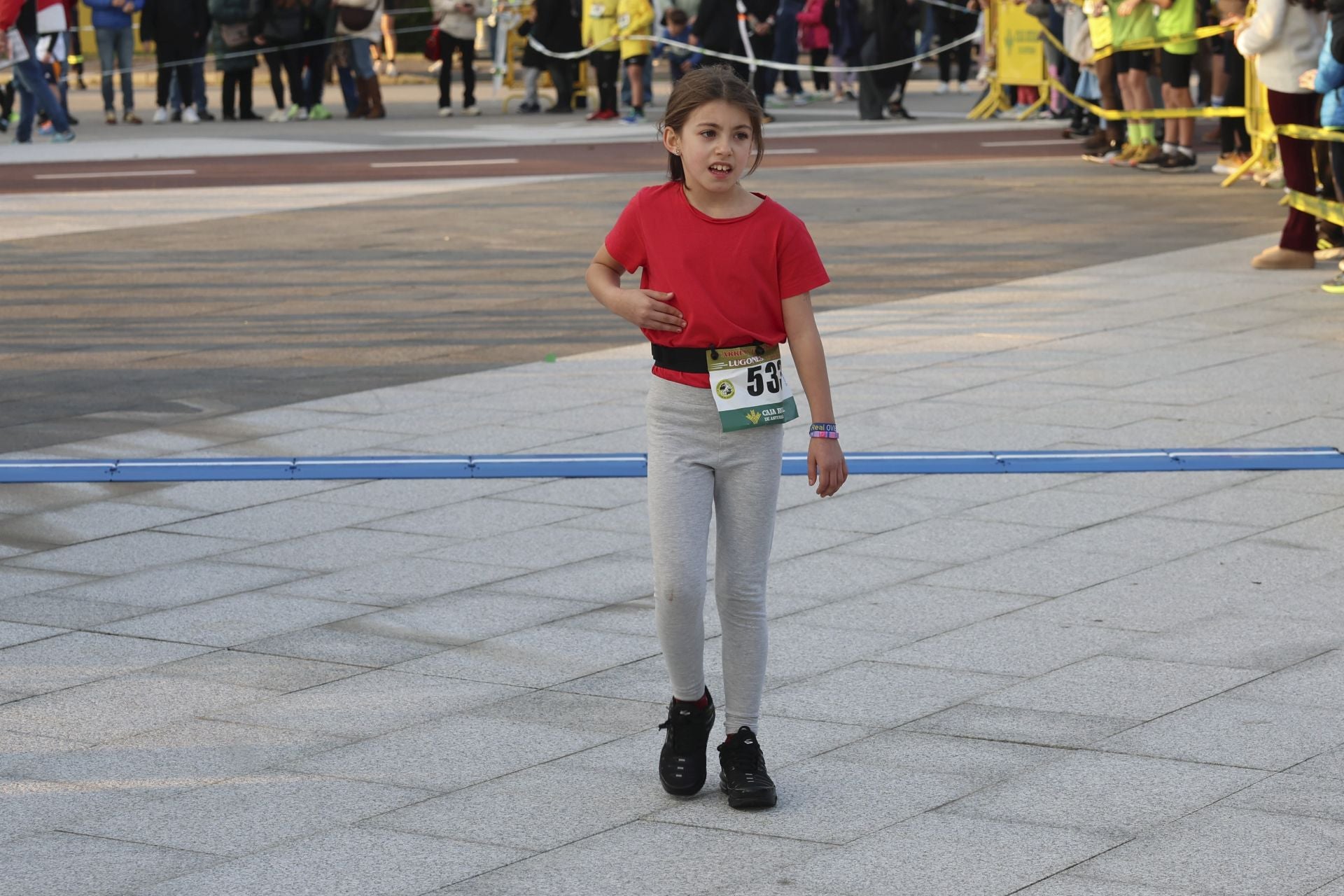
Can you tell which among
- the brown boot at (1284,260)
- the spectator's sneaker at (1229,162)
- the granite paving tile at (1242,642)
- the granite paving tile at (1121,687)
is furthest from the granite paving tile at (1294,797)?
the spectator's sneaker at (1229,162)

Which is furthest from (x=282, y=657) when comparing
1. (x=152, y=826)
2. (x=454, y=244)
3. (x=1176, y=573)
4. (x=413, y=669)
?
(x=454, y=244)

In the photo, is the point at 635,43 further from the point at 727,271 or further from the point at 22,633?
the point at 727,271

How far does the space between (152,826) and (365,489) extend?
118 inches

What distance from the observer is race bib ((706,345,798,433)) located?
3971mm

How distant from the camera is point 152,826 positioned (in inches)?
155

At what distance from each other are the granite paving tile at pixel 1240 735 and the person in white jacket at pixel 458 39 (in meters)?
20.4

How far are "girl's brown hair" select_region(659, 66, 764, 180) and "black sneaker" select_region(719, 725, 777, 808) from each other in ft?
3.71

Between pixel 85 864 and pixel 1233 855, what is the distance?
6.81 feet

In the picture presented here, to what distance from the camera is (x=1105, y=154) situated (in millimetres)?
17484

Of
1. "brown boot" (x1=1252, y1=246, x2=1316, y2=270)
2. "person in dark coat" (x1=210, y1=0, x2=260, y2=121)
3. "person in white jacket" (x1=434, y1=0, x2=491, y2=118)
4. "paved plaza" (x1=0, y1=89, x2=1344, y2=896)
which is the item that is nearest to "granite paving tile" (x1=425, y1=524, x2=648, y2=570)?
"paved plaza" (x1=0, y1=89, x2=1344, y2=896)

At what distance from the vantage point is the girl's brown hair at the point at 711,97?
156 inches

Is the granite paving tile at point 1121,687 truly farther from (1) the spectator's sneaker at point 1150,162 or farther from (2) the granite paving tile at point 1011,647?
(1) the spectator's sneaker at point 1150,162

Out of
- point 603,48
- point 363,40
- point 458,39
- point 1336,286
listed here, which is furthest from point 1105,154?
point 363,40

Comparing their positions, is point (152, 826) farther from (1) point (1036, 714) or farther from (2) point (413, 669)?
(1) point (1036, 714)
